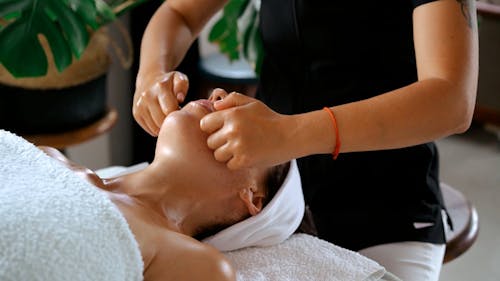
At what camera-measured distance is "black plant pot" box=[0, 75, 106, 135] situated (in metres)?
2.32

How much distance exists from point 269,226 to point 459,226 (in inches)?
28.0

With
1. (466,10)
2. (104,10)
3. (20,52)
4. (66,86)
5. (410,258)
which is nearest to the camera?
(466,10)

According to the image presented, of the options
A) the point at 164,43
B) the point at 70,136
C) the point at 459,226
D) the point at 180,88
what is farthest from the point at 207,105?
the point at 70,136

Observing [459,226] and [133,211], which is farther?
[459,226]

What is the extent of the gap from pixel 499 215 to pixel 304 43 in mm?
2015

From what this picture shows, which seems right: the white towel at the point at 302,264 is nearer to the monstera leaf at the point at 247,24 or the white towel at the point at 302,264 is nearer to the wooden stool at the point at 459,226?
the wooden stool at the point at 459,226

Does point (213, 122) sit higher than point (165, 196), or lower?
higher

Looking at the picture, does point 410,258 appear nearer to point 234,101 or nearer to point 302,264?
point 302,264

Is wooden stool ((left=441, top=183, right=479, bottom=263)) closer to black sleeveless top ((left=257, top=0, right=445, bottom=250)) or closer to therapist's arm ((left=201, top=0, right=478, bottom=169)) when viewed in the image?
black sleeveless top ((left=257, top=0, right=445, bottom=250))

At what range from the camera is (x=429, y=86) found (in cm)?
108

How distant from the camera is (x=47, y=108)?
→ 233 cm

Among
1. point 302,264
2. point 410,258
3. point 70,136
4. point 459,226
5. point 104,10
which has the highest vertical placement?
point 104,10

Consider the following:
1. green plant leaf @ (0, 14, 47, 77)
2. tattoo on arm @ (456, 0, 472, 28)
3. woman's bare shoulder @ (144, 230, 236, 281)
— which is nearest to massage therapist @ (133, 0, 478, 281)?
tattoo on arm @ (456, 0, 472, 28)

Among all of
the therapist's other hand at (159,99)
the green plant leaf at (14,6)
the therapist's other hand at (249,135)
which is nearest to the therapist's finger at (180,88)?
the therapist's other hand at (159,99)
